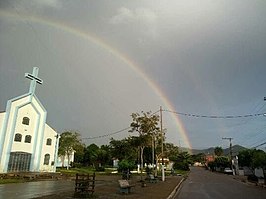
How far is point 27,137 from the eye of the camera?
4528cm

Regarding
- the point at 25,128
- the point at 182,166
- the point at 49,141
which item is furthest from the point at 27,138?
the point at 182,166

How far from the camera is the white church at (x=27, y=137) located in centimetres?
4100

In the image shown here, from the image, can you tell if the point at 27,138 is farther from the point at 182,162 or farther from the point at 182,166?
the point at 182,162

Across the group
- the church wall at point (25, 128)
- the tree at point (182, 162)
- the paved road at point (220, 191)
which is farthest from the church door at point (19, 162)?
the tree at point (182, 162)

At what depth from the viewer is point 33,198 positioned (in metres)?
13.5

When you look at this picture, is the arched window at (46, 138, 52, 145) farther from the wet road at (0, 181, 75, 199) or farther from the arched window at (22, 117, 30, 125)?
the wet road at (0, 181, 75, 199)

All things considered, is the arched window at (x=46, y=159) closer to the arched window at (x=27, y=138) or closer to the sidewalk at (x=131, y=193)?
the arched window at (x=27, y=138)

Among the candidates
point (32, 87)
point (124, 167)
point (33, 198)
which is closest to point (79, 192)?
point (33, 198)

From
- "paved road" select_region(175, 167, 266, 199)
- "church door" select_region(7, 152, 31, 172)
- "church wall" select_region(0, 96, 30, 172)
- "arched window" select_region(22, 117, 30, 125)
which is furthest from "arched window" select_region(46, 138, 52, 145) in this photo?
"paved road" select_region(175, 167, 266, 199)

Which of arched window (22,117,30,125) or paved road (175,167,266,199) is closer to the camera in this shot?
paved road (175,167,266,199)

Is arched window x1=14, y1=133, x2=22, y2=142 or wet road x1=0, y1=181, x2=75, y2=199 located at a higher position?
arched window x1=14, y1=133, x2=22, y2=142

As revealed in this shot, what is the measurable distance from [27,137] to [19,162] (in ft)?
15.1

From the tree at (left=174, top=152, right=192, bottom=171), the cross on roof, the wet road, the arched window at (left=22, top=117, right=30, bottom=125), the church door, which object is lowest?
the wet road

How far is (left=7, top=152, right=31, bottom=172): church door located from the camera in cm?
4097
